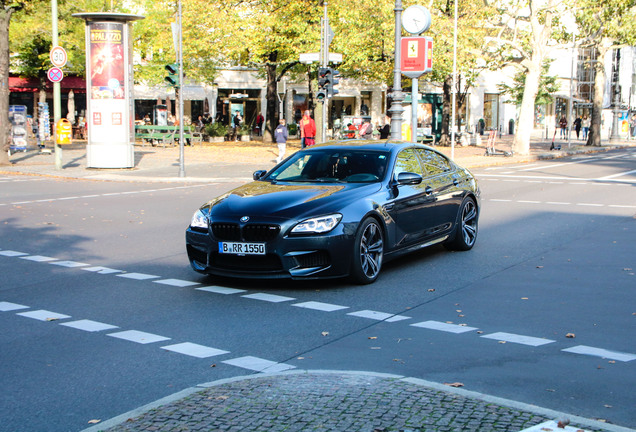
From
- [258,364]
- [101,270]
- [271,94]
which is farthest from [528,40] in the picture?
[258,364]

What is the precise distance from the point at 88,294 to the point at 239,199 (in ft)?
6.08

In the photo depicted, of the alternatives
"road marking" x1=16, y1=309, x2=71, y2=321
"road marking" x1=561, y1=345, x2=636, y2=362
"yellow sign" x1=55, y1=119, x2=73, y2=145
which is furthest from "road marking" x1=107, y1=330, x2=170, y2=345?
"yellow sign" x1=55, y1=119, x2=73, y2=145

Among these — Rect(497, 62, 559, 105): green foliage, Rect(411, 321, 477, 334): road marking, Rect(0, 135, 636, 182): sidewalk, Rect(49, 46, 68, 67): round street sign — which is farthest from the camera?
Rect(497, 62, 559, 105): green foliage

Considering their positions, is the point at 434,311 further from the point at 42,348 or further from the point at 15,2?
the point at 15,2

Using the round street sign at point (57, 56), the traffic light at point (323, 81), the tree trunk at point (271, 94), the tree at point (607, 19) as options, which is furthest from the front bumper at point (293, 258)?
the tree trunk at point (271, 94)

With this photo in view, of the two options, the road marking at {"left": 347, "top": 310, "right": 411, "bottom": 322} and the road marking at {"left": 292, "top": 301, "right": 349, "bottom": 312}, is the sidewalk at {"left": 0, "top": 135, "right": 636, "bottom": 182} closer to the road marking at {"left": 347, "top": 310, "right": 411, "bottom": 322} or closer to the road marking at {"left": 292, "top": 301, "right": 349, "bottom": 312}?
the road marking at {"left": 292, "top": 301, "right": 349, "bottom": 312}

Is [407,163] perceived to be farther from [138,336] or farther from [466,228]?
[138,336]

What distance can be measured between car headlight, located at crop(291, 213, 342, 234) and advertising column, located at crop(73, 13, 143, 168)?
18.9 meters

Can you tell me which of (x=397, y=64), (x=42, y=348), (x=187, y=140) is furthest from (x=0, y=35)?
(x=42, y=348)

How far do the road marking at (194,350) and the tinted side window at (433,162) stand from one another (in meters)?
5.05

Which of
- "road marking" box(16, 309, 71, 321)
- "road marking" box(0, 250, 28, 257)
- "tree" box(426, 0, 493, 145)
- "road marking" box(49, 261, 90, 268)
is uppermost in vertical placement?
"tree" box(426, 0, 493, 145)

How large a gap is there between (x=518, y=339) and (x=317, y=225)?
257 cm

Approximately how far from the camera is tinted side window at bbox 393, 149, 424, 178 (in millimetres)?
9750

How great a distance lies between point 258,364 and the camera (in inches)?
223
